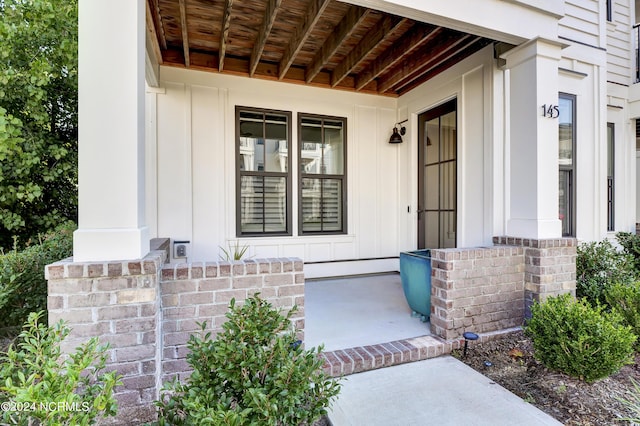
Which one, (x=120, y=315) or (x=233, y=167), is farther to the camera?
(x=233, y=167)

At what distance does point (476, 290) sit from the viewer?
289cm

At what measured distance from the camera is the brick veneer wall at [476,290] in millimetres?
2775

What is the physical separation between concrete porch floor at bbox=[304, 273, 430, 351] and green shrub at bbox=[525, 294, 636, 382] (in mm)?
950

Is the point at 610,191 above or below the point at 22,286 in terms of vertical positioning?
above

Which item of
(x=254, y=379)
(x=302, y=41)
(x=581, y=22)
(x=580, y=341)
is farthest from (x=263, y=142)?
(x=581, y=22)

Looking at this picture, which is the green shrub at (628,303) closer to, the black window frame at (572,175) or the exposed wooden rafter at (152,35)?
the black window frame at (572,175)

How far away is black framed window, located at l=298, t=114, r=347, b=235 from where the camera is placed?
4.93 meters

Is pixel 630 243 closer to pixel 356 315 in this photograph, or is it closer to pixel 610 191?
pixel 610 191

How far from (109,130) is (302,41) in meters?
2.49

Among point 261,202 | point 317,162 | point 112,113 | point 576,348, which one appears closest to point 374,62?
point 317,162

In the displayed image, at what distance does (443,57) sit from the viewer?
13.3 feet

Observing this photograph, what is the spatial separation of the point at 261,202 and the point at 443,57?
3.22m

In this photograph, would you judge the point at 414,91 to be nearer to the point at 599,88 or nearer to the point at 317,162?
the point at 317,162

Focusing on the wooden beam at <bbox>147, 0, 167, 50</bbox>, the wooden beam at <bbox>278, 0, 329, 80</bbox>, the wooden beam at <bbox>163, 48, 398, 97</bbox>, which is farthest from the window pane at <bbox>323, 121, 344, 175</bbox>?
the wooden beam at <bbox>147, 0, 167, 50</bbox>
